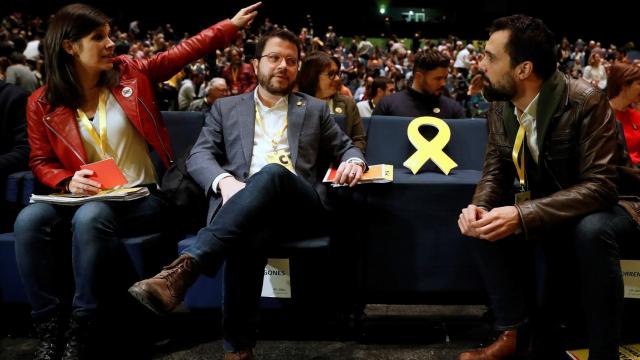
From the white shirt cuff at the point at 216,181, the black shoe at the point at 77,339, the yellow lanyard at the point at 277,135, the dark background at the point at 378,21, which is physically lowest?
the black shoe at the point at 77,339

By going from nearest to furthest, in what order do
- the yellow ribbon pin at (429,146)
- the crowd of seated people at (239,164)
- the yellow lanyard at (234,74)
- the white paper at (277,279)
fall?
the crowd of seated people at (239,164), the white paper at (277,279), the yellow ribbon pin at (429,146), the yellow lanyard at (234,74)

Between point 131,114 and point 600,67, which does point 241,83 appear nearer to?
point 131,114

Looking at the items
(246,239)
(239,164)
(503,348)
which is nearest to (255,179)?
(246,239)

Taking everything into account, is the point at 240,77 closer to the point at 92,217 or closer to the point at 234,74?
the point at 234,74

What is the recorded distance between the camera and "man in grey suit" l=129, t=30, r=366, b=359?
61.9 inches

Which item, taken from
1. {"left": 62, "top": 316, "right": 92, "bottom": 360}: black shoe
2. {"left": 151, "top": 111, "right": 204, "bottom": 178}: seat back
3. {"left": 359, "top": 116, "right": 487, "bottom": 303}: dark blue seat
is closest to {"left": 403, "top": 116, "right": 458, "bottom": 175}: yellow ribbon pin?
{"left": 359, "top": 116, "right": 487, "bottom": 303}: dark blue seat

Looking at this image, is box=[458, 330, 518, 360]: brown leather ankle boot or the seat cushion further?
the seat cushion

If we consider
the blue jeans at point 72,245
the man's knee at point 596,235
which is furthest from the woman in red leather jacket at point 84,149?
the man's knee at point 596,235

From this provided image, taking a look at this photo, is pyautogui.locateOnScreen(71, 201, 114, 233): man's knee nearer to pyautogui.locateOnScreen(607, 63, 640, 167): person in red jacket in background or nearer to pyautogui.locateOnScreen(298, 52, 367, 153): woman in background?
pyautogui.locateOnScreen(298, 52, 367, 153): woman in background

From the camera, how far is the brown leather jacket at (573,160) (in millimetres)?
1551

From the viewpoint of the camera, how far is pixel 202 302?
191 cm

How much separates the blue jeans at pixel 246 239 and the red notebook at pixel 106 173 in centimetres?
51

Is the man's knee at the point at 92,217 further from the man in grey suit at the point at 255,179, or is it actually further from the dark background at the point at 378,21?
the dark background at the point at 378,21

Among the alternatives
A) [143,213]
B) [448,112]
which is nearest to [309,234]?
[143,213]
